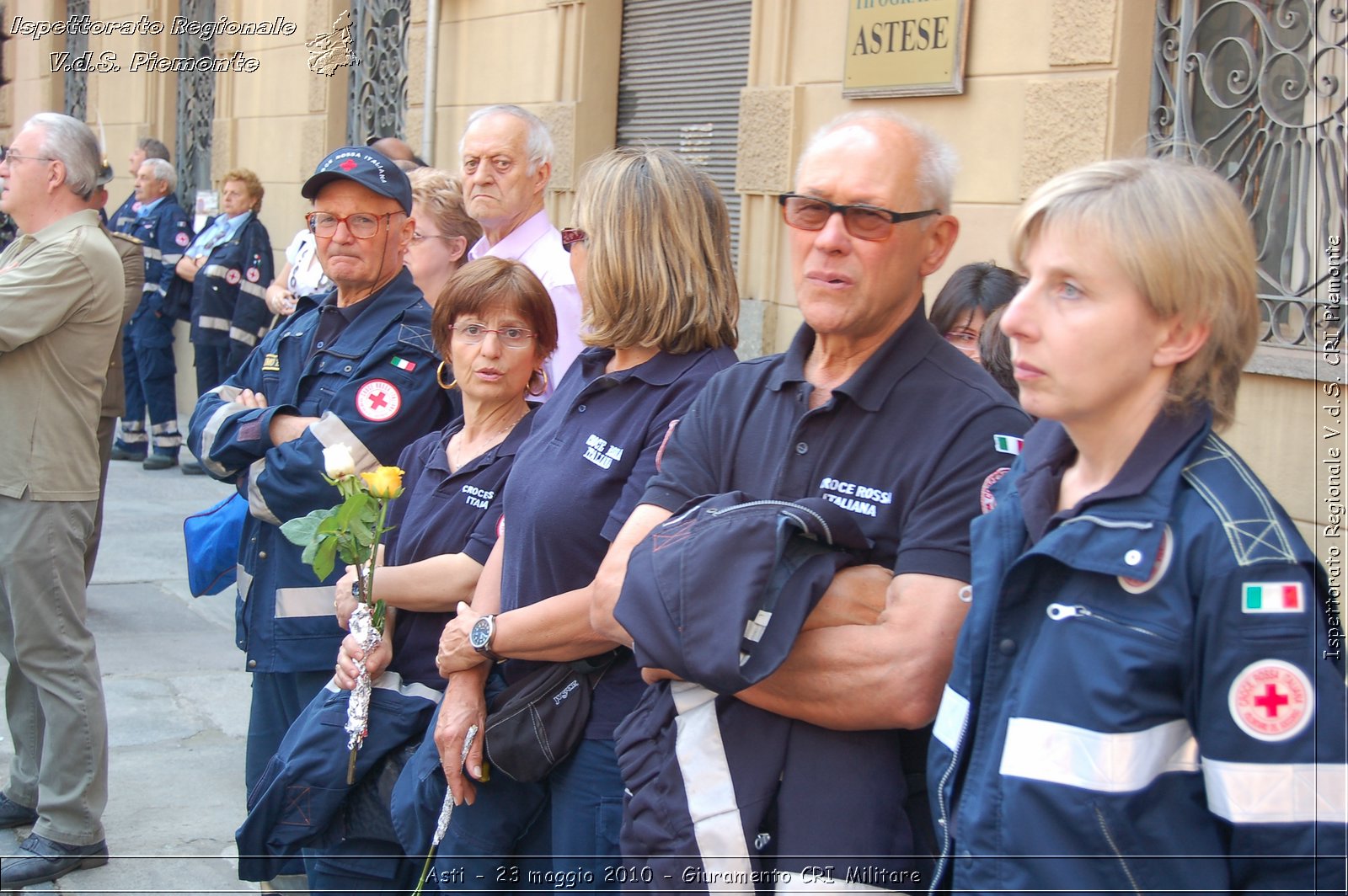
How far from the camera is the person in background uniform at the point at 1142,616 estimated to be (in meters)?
1.64

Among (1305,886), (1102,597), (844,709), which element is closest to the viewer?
(1305,886)

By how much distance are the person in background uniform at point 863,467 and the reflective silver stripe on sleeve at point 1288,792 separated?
0.53 meters

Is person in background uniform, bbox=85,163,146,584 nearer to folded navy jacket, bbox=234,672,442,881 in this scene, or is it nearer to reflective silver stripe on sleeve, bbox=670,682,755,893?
folded navy jacket, bbox=234,672,442,881

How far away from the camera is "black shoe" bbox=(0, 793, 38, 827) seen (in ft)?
14.8

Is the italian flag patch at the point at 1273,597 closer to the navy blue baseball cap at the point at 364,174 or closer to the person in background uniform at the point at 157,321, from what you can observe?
the navy blue baseball cap at the point at 364,174

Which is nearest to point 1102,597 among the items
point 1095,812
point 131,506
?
point 1095,812

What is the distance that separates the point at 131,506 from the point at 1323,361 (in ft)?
27.5

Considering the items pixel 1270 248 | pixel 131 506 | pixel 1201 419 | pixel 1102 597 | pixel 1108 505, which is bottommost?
pixel 131 506

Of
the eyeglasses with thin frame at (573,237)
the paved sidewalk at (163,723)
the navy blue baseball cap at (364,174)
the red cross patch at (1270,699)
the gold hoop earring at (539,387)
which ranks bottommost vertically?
the paved sidewalk at (163,723)

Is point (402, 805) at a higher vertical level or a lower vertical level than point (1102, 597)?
lower

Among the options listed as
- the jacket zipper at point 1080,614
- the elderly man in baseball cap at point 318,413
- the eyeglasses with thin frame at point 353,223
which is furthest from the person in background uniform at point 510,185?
the jacket zipper at point 1080,614

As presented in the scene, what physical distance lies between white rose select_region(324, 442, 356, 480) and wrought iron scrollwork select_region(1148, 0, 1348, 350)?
107 inches

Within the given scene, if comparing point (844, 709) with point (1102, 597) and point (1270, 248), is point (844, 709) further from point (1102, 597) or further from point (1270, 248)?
point (1270, 248)

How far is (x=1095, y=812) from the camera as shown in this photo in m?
1.71
